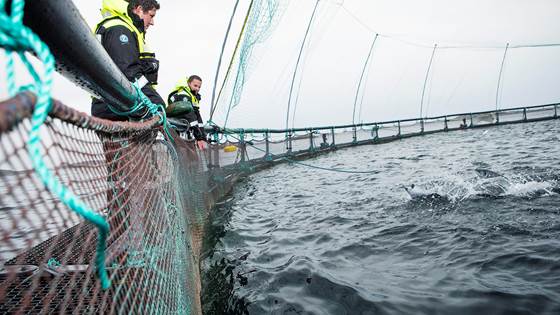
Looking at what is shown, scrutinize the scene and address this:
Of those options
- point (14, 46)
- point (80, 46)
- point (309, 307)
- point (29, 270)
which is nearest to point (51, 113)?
point (14, 46)

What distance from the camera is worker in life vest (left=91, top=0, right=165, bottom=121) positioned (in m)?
2.98

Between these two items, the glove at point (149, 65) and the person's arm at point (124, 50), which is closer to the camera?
the person's arm at point (124, 50)

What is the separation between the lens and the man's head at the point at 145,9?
372 cm

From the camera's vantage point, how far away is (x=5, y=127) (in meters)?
0.56

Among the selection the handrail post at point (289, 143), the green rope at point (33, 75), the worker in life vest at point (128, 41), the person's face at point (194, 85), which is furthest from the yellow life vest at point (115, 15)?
the handrail post at point (289, 143)

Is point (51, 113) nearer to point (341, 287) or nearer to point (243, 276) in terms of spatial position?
point (341, 287)

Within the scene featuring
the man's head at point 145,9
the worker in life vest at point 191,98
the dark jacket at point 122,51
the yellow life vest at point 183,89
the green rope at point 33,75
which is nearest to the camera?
the green rope at point 33,75

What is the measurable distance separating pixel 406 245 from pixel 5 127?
417 centimetres

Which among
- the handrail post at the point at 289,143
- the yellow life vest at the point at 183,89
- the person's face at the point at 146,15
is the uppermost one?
the person's face at the point at 146,15

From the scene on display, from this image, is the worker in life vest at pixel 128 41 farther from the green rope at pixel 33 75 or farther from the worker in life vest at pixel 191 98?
the green rope at pixel 33 75

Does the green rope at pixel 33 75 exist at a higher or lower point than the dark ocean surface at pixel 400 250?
higher

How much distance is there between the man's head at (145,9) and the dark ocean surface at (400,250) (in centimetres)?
333

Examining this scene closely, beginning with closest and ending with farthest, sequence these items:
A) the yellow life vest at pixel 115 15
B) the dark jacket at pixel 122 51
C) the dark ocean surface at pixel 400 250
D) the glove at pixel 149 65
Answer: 1. the dark ocean surface at pixel 400 250
2. the dark jacket at pixel 122 51
3. the yellow life vest at pixel 115 15
4. the glove at pixel 149 65

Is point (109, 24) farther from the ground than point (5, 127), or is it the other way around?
point (109, 24)
